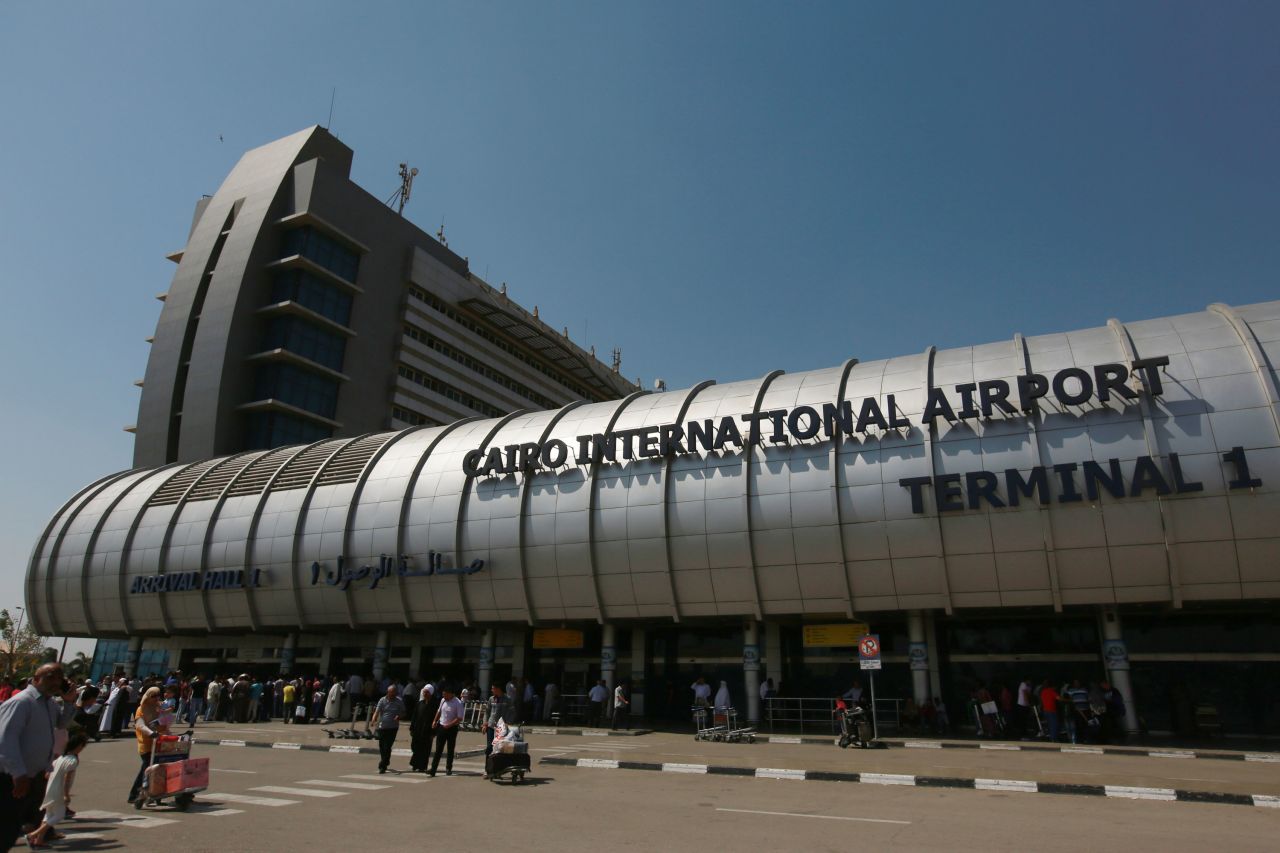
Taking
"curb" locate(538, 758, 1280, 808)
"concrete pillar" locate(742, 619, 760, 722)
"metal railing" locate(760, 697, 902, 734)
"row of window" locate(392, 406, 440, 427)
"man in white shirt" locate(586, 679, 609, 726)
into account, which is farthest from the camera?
"row of window" locate(392, 406, 440, 427)

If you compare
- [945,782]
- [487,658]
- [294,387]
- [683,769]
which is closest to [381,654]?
[487,658]

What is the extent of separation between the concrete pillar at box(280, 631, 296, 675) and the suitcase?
27526 mm

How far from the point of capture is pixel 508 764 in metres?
16.1

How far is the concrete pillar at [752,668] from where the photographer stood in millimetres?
29594

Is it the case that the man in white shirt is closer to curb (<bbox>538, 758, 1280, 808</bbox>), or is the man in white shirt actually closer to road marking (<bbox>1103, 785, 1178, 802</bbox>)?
curb (<bbox>538, 758, 1280, 808</bbox>)

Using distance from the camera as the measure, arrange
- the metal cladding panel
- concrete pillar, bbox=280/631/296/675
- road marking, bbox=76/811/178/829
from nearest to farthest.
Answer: road marking, bbox=76/811/178/829
the metal cladding panel
concrete pillar, bbox=280/631/296/675

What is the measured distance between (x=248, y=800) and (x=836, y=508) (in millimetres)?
20069

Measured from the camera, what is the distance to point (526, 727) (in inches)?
1243

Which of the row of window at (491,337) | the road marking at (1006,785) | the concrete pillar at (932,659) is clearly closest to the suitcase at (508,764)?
the road marking at (1006,785)

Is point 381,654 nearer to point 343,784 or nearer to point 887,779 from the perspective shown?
point 343,784

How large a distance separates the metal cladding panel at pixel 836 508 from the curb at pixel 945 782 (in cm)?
1121

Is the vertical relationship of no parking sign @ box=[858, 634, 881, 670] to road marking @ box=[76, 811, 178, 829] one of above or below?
above

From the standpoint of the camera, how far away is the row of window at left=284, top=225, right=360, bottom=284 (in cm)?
6838

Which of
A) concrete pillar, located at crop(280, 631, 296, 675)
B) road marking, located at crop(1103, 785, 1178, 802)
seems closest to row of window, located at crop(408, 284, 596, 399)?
concrete pillar, located at crop(280, 631, 296, 675)
